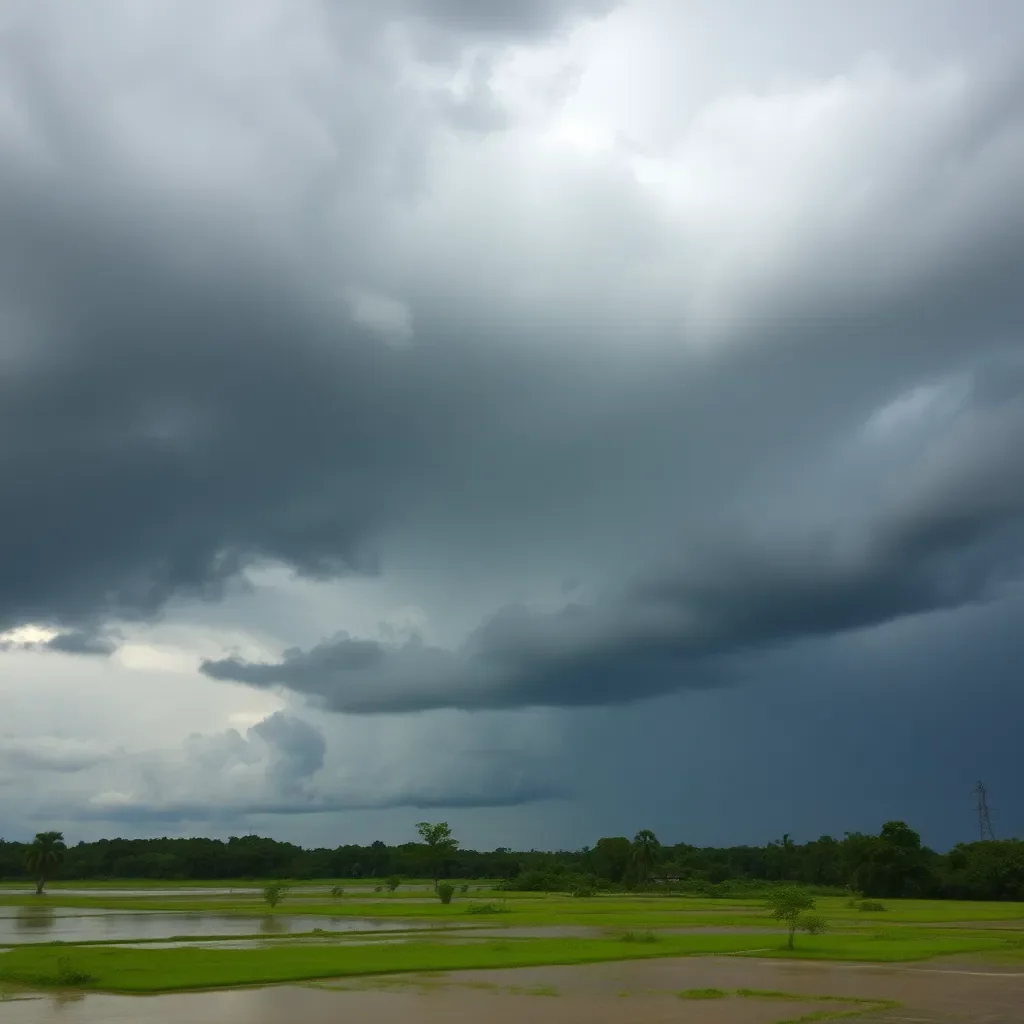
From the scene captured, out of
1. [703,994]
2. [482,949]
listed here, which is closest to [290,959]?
[482,949]

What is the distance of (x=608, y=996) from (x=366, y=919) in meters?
47.0

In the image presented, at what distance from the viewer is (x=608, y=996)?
3052cm

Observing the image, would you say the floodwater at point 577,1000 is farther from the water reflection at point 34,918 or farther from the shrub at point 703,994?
the water reflection at point 34,918

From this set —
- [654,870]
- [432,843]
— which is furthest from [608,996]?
[654,870]

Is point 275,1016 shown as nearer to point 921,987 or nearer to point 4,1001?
point 4,1001

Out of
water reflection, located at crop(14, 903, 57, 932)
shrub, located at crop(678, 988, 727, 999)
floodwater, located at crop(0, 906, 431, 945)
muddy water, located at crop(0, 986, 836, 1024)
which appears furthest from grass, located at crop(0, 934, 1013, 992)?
water reflection, located at crop(14, 903, 57, 932)

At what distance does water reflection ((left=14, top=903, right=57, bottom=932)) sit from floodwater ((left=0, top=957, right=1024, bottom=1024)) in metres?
39.0

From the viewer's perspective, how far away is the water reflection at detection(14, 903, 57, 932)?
6438 centimetres

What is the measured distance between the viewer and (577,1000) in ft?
97.2

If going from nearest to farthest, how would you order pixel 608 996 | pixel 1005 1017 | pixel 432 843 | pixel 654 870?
1. pixel 1005 1017
2. pixel 608 996
3. pixel 432 843
4. pixel 654 870

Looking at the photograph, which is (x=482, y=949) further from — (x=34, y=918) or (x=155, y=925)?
(x=34, y=918)

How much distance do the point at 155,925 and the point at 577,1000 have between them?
4749 cm

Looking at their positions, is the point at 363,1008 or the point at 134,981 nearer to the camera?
the point at 363,1008

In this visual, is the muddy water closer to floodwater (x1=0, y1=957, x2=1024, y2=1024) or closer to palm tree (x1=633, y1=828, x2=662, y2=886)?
floodwater (x1=0, y1=957, x2=1024, y2=1024)
